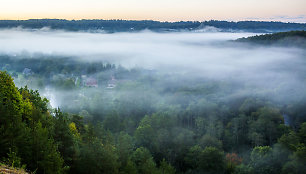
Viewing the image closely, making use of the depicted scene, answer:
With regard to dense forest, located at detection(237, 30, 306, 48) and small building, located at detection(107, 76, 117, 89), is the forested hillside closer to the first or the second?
small building, located at detection(107, 76, 117, 89)

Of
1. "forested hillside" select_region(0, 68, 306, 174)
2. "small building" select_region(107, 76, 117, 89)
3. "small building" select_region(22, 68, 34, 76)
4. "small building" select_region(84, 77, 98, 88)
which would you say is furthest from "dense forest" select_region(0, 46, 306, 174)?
"small building" select_region(22, 68, 34, 76)

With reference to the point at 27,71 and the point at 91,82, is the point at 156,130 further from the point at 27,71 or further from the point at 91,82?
the point at 27,71

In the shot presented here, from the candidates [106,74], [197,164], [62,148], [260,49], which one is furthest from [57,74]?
[62,148]

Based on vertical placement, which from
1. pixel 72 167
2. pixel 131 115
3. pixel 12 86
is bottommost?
pixel 131 115

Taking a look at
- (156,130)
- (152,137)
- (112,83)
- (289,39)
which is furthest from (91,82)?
(289,39)

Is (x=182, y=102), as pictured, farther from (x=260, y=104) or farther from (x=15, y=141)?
(x=15, y=141)

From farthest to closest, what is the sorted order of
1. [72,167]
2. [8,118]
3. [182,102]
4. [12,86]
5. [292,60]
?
[292,60] → [182,102] → [12,86] → [72,167] → [8,118]

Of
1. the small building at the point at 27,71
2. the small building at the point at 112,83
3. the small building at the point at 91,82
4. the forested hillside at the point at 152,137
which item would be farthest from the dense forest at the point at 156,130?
the small building at the point at 27,71
